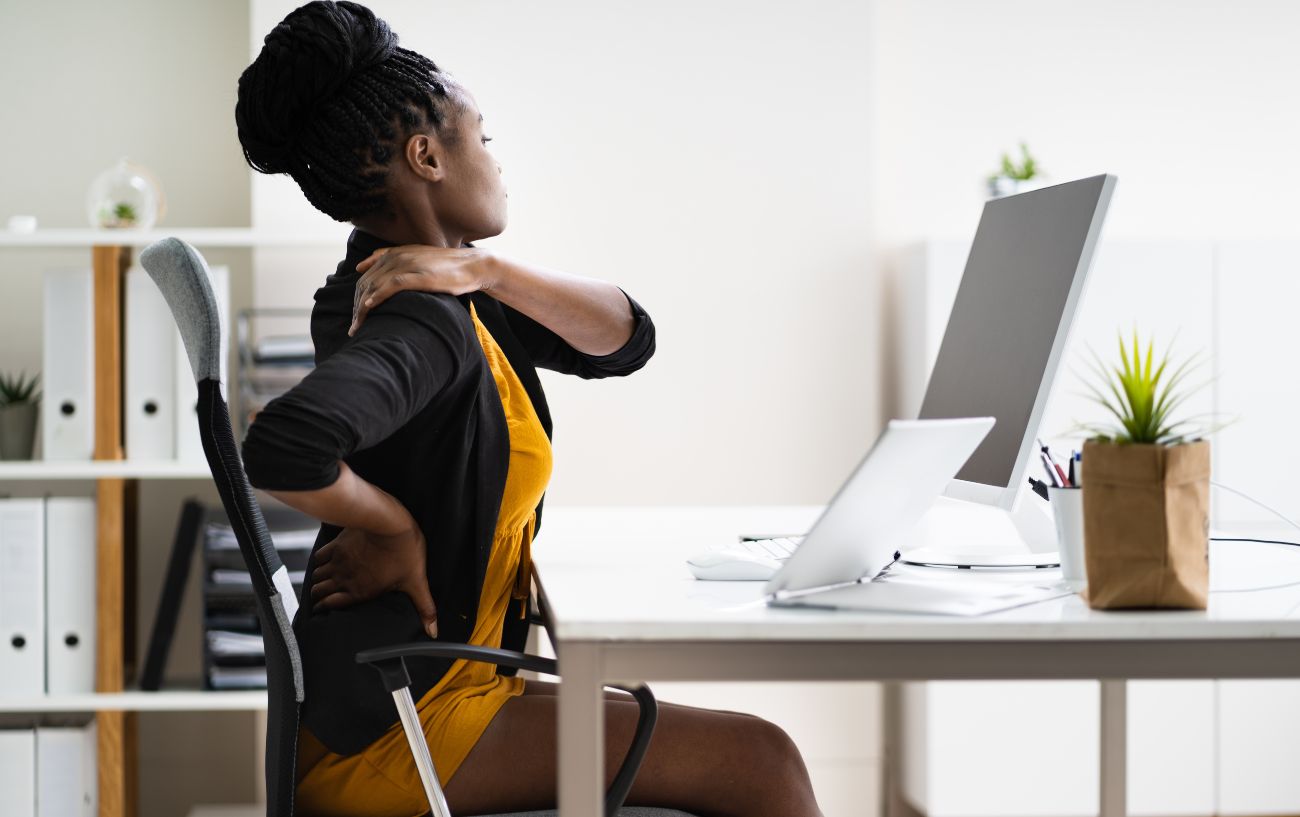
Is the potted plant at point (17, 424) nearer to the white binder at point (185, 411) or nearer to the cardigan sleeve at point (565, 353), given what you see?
the white binder at point (185, 411)

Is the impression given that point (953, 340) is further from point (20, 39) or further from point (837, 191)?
point (20, 39)

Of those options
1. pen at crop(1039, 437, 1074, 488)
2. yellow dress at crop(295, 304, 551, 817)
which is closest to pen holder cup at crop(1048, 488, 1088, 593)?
pen at crop(1039, 437, 1074, 488)

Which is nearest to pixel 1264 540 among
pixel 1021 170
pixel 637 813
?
pixel 637 813

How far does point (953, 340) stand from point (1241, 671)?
776mm

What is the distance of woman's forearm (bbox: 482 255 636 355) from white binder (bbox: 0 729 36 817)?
1.91 m

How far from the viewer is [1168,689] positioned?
10.2 feet

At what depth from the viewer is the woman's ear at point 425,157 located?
1.33m

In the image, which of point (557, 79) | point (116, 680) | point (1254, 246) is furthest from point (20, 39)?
point (1254, 246)

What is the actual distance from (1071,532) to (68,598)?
235 cm

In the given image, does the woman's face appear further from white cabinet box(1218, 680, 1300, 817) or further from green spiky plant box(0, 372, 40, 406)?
white cabinet box(1218, 680, 1300, 817)

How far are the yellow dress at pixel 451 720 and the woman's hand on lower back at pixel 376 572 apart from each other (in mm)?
75

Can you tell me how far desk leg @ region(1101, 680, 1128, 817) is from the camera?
5.50ft

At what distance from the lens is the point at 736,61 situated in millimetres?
3217

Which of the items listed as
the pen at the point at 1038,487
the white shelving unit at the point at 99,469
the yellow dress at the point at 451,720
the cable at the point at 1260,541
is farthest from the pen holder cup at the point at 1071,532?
the white shelving unit at the point at 99,469
